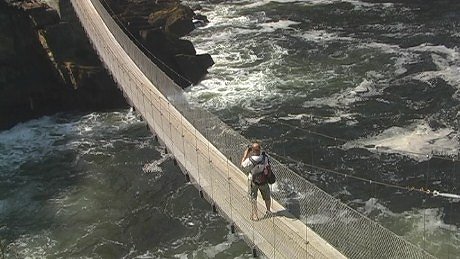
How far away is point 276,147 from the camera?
641 inches

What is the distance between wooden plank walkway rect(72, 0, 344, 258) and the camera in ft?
31.8

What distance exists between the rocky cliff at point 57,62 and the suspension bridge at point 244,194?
3765mm

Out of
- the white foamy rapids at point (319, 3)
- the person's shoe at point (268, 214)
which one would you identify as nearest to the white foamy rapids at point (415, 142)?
the person's shoe at point (268, 214)

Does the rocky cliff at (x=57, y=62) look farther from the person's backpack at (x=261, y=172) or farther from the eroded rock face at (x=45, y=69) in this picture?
the person's backpack at (x=261, y=172)

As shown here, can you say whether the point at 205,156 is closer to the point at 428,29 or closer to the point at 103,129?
the point at 103,129

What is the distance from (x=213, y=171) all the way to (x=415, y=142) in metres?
6.14

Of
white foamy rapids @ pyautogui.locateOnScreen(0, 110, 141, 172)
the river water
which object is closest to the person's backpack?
the river water

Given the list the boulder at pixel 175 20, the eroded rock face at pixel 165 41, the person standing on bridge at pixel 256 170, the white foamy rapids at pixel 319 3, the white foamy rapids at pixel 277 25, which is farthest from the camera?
the white foamy rapids at pixel 319 3

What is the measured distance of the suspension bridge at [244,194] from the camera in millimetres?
9602

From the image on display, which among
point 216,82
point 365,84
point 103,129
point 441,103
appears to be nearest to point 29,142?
point 103,129

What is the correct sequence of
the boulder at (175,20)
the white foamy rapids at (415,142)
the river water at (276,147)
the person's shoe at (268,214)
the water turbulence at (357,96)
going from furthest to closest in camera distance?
the boulder at (175,20) → the white foamy rapids at (415,142) → the water turbulence at (357,96) → the river water at (276,147) → the person's shoe at (268,214)

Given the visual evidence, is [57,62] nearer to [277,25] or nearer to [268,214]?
[277,25]

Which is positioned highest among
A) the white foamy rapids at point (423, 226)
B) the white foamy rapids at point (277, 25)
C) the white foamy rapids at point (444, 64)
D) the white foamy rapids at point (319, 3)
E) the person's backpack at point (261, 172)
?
the person's backpack at point (261, 172)

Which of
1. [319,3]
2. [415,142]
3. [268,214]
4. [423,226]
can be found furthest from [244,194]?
[319,3]
